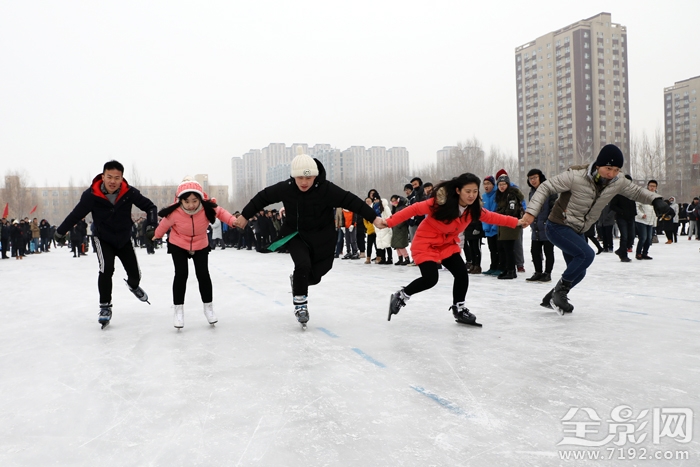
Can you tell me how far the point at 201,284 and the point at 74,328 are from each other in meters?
1.33

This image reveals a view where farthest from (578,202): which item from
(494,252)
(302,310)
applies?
(494,252)

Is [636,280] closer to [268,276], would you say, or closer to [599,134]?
[268,276]

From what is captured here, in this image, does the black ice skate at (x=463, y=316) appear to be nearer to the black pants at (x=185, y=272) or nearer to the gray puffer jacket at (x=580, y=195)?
the gray puffer jacket at (x=580, y=195)

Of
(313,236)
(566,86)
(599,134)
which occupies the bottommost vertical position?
(313,236)

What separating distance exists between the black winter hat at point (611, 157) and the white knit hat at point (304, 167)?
2.57m

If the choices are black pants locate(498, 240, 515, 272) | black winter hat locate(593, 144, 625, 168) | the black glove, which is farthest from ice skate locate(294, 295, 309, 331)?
black pants locate(498, 240, 515, 272)

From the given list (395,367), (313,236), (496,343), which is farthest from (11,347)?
(496,343)

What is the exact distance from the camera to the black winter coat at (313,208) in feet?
15.4

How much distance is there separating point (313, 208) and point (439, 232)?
46.7 inches

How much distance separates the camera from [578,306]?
219 inches

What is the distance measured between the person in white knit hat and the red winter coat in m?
0.46

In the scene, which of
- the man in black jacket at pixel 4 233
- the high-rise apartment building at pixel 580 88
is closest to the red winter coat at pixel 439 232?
the man in black jacket at pixel 4 233

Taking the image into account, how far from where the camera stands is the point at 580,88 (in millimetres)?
76875

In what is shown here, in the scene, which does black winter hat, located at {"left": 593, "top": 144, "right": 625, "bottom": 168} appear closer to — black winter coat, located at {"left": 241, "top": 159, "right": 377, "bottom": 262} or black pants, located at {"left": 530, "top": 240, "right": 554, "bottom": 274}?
black winter coat, located at {"left": 241, "top": 159, "right": 377, "bottom": 262}
